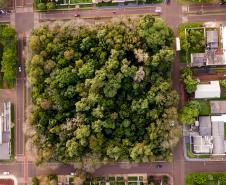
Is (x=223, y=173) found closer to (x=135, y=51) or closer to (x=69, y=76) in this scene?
(x=135, y=51)

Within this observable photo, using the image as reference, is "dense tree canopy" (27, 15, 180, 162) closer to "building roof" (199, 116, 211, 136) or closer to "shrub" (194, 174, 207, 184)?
"building roof" (199, 116, 211, 136)

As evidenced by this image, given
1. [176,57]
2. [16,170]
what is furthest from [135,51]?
[16,170]

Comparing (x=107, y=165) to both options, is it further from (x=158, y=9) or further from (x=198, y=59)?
(x=158, y=9)

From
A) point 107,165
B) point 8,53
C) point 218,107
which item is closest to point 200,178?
point 218,107

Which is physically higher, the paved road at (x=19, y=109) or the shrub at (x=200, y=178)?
the paved road at (x=19, y=109)

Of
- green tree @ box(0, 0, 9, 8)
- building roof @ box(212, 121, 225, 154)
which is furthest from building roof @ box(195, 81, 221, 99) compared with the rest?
green tree @ box(0, 0, 9, 8)

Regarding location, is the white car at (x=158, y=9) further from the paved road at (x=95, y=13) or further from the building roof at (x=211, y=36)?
the building roof at (x=211, y=36)

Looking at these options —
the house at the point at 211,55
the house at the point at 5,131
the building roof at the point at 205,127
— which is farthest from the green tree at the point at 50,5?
the building roof at the point at 205,127
